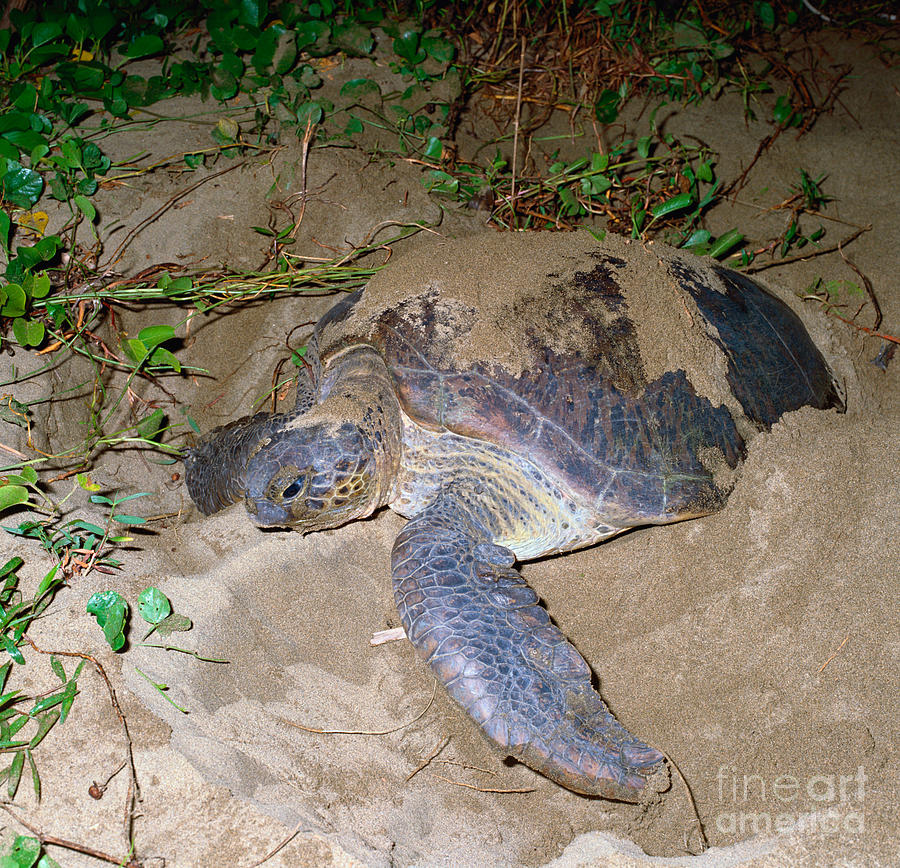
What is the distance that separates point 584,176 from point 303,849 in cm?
280

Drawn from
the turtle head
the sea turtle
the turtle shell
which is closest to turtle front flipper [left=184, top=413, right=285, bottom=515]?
the sea turtle

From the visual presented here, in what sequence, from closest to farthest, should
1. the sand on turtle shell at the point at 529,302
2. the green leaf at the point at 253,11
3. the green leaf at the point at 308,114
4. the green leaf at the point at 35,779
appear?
the green leaf at the point at 35,779 → the sand on turtle shell at the point at 529,302 → the green leaf at the point at 308,114 → the green leaf at the point at 253,11

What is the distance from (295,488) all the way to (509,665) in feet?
2.47

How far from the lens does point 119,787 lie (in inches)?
52.8

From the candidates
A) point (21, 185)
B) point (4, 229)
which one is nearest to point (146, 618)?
point (4, 229)

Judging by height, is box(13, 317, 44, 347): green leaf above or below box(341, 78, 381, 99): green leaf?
below

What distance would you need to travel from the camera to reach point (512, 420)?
70.6 inches

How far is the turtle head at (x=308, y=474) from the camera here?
5.70 ft

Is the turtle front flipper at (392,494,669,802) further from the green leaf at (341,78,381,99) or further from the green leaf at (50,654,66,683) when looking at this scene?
the green leaf at (341,78,381,99)

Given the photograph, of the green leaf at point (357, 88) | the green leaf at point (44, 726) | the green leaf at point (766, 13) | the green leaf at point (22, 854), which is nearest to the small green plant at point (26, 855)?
the green leaf at point (22, 854)

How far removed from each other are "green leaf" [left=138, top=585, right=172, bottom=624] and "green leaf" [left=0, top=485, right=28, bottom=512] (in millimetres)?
401

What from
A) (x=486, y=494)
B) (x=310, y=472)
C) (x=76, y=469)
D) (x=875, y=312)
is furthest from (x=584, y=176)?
(x=76, y=469)

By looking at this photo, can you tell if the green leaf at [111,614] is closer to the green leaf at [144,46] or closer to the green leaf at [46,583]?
the green leaf at [46,583]

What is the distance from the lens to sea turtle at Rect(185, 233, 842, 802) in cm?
173
